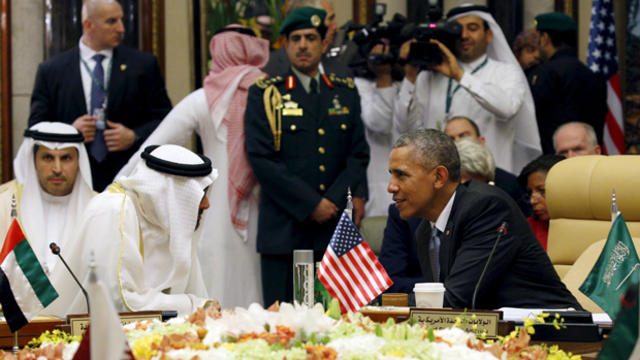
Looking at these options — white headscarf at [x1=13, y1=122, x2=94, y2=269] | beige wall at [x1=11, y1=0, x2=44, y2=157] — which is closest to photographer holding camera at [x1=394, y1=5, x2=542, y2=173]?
white headscarf at [x1=13, y1=122, x2=94, y2=269]

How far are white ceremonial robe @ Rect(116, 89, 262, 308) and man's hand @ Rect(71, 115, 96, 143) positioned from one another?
36cm

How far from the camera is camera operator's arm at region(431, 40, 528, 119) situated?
656 cm

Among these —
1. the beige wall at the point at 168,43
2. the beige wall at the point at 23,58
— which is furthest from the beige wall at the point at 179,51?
the beige wall at the point at 23,58

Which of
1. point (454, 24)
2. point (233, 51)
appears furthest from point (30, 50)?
point (454, 24)

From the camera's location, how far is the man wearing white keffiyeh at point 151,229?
14.4 ft

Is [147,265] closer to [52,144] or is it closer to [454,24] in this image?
[52,144]

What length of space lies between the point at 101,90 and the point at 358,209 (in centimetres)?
195

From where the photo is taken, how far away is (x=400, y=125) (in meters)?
6.95

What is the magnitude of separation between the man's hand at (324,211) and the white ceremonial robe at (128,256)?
177 cm

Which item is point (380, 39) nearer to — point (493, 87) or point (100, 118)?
point (493, 87)

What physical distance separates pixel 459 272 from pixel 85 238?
5.43ft

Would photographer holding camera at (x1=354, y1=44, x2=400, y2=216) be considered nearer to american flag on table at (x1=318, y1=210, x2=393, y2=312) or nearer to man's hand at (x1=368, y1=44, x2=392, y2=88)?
man's hand at (x1=368, y1=44, x2=392, y2=88)

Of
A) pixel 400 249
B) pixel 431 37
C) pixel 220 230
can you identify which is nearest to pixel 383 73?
pixel 431 37

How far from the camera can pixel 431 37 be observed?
6762 millimetres
